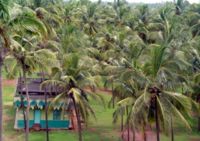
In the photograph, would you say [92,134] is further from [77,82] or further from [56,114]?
[77,82]

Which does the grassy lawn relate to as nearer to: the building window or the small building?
the small building

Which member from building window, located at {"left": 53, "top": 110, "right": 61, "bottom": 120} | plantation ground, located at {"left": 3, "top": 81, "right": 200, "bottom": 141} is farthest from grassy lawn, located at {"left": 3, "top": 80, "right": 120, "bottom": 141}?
building window, located at {"left": 53, "top": 110, "right": 61, "bottom": 120}

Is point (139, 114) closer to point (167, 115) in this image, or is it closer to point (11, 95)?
point (167, 115)

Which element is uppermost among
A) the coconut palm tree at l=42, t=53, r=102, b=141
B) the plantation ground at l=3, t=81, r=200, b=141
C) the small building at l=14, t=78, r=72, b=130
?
the coconut palm tree at l=42, t=53, r=102, b=141

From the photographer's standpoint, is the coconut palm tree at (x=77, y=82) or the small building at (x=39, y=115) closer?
the coconut palm tree at (x=77, y=82)

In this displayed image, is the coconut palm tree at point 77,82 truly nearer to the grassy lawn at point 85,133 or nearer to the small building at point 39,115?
the grassy lawn at point 85,133

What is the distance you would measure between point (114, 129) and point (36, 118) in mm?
6372

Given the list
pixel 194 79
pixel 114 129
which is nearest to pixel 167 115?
pixel 194 79

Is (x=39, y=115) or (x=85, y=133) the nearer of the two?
(x=85, y=133)

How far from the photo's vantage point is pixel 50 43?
28375mm

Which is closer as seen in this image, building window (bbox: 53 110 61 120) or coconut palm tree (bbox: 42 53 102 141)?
coconut palm tree (bbox: 42 53 102 141)

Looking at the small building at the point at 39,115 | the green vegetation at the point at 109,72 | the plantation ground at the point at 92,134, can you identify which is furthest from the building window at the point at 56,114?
the green vegetation at the point at 109,72

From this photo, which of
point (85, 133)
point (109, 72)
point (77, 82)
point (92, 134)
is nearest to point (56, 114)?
point (85, 133)

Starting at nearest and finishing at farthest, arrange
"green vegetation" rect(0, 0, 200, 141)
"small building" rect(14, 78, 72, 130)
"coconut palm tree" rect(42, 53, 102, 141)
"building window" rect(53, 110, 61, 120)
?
"green vegetation" rect(0, 0, 200, 141)
"coconut palm tree" rect(42, 53, 102, 141)
"small building" rect(14, 78, 72, 130)
"building window" rect(53, 110, 61, 120)
